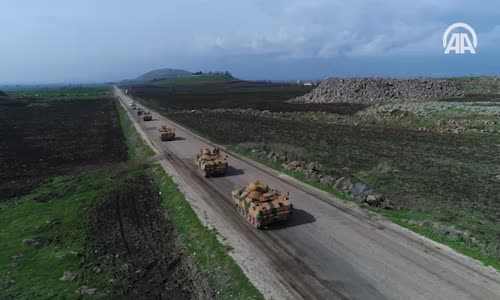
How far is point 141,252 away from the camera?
18.5 metres

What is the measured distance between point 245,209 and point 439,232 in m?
9.48

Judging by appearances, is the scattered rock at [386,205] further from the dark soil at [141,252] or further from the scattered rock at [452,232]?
the dark soil at [141,252]

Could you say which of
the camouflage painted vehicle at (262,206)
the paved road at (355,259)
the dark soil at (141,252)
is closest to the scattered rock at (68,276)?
the dark soil at (141,252)

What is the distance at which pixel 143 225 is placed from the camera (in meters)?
21.9

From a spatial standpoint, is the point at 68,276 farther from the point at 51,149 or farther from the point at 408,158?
the point at 51,149

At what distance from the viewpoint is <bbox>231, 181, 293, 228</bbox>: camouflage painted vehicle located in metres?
18.7

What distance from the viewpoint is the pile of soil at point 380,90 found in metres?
92.0

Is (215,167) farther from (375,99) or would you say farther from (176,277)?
(375,99)

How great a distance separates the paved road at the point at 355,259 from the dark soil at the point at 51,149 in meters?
21.6

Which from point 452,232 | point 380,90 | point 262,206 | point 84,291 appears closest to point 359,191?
point 452,232

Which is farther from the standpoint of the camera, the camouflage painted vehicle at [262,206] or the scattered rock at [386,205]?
the scattered rock at [386,205]

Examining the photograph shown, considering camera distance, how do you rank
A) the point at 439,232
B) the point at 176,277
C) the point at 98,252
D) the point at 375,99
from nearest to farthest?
the point at 176,277 < the point at 439,232 < the point at 98,252 < the point at 375,99

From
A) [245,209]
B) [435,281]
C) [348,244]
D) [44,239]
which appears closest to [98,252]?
[44,239]

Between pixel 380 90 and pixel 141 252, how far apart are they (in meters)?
90.1
